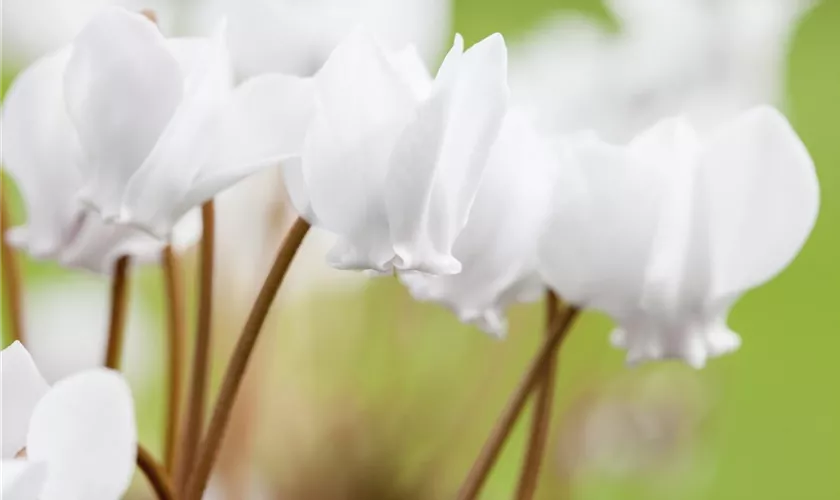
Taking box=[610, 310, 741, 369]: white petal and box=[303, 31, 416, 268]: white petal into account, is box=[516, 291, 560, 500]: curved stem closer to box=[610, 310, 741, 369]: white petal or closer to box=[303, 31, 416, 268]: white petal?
box=[610, 310, 741, 369]: white petal

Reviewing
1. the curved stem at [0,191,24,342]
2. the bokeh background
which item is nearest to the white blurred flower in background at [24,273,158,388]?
the bokeh background

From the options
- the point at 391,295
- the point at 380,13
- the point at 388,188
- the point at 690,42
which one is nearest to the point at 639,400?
the point at 391,295

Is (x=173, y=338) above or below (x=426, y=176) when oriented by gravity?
below

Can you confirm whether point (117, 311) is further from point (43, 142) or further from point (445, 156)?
point (445, 156)

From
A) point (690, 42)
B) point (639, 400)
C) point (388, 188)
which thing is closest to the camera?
point (388, 188)

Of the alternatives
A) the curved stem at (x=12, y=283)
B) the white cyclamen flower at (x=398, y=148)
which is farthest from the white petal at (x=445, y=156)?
the curved stem at (x=12, y=283)

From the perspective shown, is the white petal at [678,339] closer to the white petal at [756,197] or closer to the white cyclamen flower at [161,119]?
the white petal at [756,197]

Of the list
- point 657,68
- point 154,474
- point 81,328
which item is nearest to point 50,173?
point 154,474

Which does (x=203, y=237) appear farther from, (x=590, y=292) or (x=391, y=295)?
(x=391, y=295)
